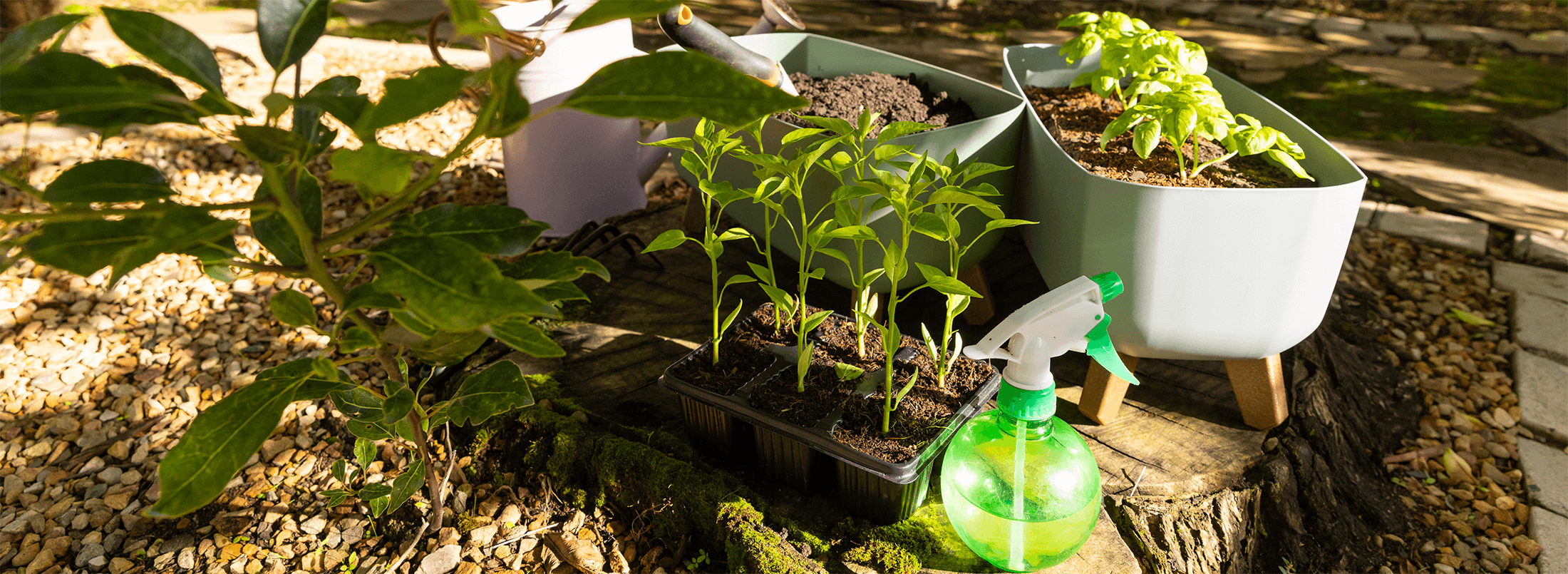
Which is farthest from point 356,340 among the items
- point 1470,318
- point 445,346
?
point 1470,318

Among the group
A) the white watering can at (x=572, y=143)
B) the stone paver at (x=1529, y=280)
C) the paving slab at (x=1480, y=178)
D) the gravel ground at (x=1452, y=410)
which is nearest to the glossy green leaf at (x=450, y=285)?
the white watering can at (x=572, y=143)

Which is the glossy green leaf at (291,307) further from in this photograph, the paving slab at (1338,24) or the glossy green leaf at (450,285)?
the paving slab at (1338,24)

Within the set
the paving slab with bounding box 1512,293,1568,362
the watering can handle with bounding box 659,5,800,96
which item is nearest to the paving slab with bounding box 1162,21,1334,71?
the paving slab with bounding box 1512,293,1568,362

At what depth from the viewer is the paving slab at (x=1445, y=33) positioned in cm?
462

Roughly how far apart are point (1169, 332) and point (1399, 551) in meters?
0.62

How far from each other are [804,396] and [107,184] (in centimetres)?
78

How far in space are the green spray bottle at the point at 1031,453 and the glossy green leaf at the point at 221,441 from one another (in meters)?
0.73

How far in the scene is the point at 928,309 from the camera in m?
1.68

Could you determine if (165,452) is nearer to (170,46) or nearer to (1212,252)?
(170,46)

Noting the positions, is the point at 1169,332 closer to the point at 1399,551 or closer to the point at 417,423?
the point at 1399,551

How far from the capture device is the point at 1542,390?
1.84 meters

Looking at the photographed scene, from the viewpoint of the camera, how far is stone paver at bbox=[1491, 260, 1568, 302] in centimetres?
221

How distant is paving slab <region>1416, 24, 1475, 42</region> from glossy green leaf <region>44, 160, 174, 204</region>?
5.63 meters

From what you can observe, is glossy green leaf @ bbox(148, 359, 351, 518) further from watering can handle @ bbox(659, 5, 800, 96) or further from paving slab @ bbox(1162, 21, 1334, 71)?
paving slab @ bbox(1162, 21, 1334, 71)
